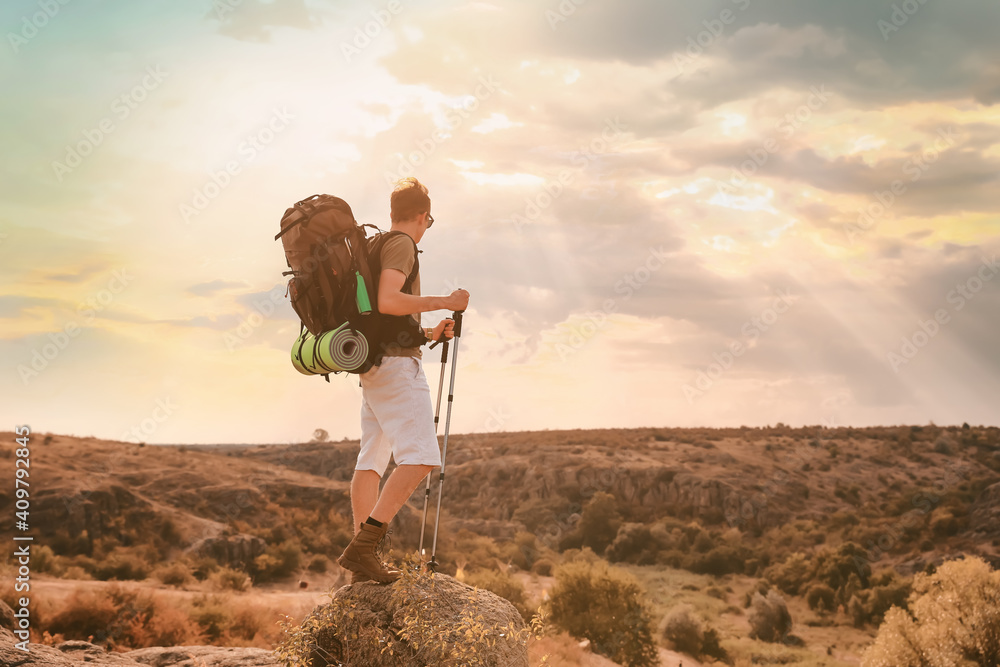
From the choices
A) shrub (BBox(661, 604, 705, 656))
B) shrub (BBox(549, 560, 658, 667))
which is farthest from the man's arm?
Answer: shrub (BBox(661, 604, 705, 656))

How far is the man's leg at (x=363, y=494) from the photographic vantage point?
14.9 ft

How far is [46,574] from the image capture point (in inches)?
738

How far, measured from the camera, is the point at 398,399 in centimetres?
429

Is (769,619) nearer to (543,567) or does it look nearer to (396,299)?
(543,567)

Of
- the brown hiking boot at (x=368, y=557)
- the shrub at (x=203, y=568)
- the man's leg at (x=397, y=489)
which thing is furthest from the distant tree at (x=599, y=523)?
the man's leg at (x=397, y=489)

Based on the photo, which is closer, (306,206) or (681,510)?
(306,206)

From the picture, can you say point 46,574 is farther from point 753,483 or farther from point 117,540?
point 753,483

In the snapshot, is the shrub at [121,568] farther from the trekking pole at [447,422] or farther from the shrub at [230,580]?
the trekking pole at [447,422]

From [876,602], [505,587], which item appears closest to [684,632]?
[505,587]

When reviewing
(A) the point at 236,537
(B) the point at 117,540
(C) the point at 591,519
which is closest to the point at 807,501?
(C) the point at 591,519

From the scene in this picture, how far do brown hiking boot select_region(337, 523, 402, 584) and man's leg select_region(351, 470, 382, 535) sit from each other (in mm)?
131

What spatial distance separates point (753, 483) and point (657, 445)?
10.0 m

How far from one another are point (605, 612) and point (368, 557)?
559 inches

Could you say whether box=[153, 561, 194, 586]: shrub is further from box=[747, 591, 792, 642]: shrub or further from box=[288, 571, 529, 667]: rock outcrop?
box=[747, 591, 792, 642]: shrub
